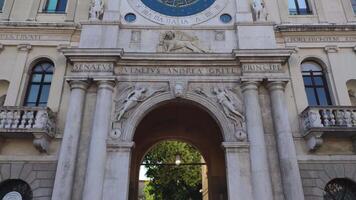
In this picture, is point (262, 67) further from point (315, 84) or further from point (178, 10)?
point (178, 10)

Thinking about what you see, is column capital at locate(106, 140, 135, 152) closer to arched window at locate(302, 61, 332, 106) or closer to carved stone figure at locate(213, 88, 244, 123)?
carved stone figure at locate(213, 88, 244, 123)

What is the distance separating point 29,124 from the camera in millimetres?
12133

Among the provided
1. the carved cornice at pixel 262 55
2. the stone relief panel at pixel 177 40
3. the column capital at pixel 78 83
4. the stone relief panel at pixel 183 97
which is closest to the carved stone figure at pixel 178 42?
the stone relief panel at pixel 177 40

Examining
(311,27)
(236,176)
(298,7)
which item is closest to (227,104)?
(236,176)

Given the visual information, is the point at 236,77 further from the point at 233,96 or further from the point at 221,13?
the point at 221,13

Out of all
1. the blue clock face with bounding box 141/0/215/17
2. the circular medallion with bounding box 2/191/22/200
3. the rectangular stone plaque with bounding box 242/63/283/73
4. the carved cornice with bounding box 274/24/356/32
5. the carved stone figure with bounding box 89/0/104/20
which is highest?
the blue clock face with bounding box 141/0/215/17

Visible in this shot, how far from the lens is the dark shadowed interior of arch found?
15727 mm

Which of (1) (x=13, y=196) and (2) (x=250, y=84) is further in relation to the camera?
(2) (x=250, y=84)

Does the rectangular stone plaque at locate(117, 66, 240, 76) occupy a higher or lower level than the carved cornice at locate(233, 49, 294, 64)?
lower

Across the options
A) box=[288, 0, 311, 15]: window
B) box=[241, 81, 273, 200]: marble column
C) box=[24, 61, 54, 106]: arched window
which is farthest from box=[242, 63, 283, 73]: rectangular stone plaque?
box=[24, 61, 54, 106]: arched window

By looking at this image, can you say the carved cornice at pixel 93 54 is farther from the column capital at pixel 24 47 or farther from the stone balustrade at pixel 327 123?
the stone balustrade at pixel 327 123

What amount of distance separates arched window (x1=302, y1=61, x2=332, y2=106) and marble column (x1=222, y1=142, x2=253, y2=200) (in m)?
4.37

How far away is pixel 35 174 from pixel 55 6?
8.55m

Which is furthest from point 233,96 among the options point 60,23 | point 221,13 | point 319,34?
point 60,23
